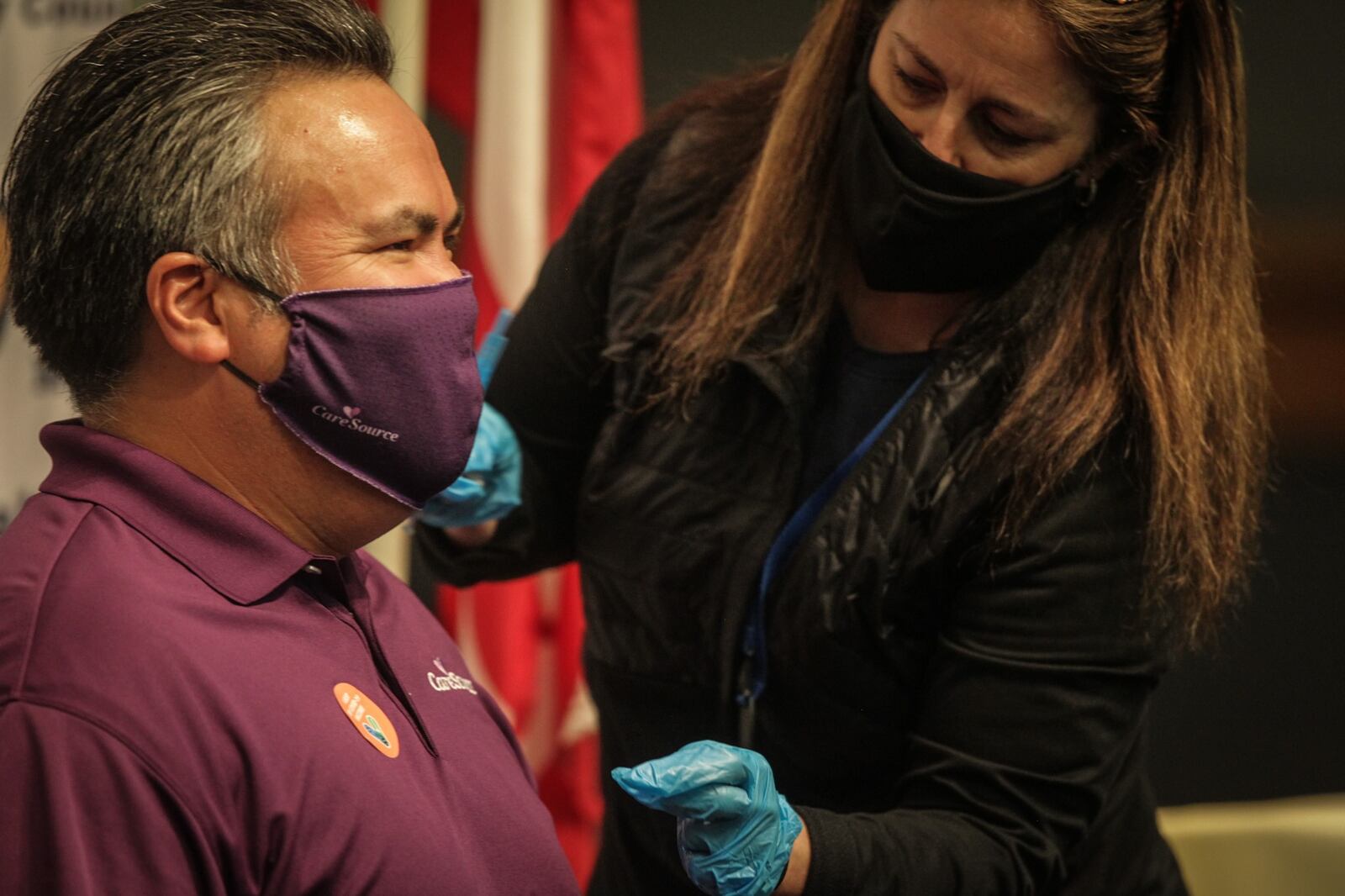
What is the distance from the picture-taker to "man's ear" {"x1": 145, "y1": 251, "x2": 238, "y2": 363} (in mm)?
1217

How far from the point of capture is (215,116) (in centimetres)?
121

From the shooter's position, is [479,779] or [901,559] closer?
[479,779]

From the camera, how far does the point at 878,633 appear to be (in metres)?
1.66

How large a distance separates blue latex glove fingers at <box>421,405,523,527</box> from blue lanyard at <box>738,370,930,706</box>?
391 mm

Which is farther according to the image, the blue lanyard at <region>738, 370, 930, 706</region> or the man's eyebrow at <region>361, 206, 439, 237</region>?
the blue lanyard at <region>738, 370, 930, 706</region>

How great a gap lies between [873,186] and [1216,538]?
1.80 ft

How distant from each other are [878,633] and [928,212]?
46 centimetres

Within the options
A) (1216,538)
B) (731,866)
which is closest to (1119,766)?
(1216,538)

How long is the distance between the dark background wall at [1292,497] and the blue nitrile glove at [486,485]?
76.6 inches

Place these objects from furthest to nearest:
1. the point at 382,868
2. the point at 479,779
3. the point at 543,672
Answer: the point at 543,672, the point at 479,779, the point at 382,868

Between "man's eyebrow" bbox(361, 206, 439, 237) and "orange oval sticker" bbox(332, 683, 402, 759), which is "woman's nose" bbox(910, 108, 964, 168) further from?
"orange oval sticker" bbox(332, 683, 402, 759)

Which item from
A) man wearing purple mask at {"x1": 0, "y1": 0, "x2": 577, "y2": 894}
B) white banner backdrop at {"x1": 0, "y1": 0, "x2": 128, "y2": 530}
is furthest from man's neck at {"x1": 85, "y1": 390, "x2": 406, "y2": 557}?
white banner backdrop at {"x1": 0, "y1": 0, "x2": 128, "y2": 530}

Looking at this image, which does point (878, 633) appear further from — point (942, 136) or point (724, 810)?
point (942, 136)

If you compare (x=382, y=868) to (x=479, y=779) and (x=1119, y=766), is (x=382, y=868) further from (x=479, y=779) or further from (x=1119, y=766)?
(x=1119, y=766)
